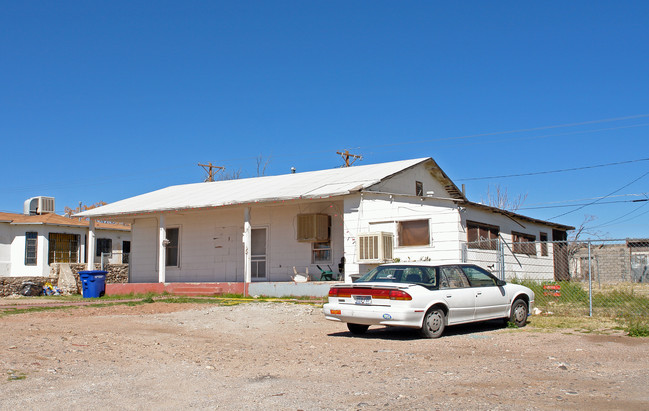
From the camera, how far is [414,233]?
18.0 m

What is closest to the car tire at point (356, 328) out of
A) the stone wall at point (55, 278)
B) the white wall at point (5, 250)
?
the stone wall at point (55, 278)

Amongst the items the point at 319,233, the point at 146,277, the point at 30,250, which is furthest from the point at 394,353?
the point at 30,250

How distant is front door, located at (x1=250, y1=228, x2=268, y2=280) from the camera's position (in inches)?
891

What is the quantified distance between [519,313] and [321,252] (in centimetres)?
1011

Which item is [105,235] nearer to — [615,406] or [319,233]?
[319,233]

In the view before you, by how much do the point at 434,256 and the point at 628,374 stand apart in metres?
10.5

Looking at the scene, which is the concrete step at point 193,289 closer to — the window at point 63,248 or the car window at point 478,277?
the car window at point 478,277

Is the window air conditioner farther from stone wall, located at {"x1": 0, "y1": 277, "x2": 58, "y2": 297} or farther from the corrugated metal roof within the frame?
stone wall, located at {"x1": 0, "y1": 277, "x2": 58, "y2": 297}

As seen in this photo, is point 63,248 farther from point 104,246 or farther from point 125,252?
point 125,252

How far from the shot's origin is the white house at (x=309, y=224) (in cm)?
1783

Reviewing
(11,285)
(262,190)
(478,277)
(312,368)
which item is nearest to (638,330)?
(478,277)

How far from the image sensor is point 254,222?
22922 millimetres

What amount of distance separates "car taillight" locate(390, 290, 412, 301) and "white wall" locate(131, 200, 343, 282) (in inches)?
401

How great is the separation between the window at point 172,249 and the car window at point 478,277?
633 inches
